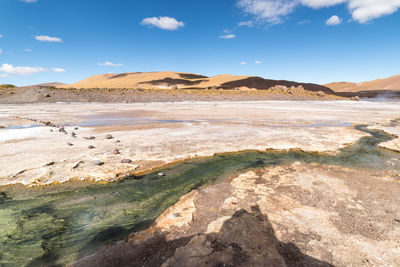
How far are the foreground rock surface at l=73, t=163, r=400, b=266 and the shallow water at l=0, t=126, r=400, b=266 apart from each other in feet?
1.97

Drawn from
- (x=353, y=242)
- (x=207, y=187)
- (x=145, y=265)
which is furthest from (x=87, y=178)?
(x=353, y=242)

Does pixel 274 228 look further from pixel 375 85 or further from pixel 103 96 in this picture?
pixel 375 85

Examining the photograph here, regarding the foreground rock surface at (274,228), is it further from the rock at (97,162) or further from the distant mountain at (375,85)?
the distant mountain at (375,85)

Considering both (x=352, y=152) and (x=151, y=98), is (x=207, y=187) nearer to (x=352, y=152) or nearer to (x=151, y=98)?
(x=352, y=152)

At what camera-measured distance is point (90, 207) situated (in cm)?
477

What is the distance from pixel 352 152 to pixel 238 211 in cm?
721

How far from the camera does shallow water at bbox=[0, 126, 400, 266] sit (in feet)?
11.6

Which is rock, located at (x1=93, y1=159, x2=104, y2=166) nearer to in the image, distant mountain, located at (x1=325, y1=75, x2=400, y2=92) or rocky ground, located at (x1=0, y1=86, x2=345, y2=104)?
rocky ground, located at (x1=0, y1=86, x2=345, y2=104)

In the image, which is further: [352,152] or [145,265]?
[352,152]

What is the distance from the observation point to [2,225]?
4102 millimetres

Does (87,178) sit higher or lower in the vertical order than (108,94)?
lower

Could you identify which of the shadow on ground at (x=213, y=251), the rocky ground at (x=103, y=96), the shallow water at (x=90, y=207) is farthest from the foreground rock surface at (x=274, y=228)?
the rocky ground at (x=103, y=96)

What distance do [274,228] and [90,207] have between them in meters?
4.00

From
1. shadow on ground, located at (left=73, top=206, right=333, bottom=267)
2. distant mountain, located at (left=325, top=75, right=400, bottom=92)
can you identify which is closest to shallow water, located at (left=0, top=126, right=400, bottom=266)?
shadow on ground, located at (left=73, top=206, right=333, bottom=267)
